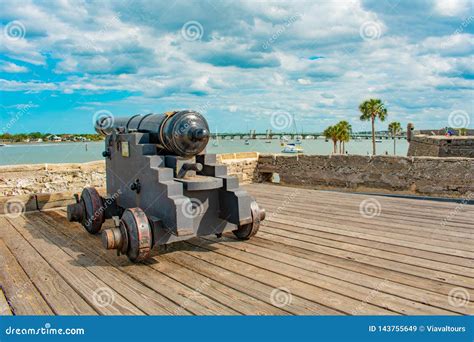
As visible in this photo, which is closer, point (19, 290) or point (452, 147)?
point (19, 290)

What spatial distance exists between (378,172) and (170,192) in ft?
16.0

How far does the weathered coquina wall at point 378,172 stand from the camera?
21.2ft

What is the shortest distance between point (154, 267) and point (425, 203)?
448 cm

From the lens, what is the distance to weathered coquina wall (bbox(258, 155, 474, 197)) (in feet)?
21.2

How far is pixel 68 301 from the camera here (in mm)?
2709

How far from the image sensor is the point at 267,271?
3.22 meters

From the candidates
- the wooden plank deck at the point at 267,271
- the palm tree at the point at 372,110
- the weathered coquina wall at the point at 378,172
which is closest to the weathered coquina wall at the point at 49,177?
the wooden plank deck at the point at 267,271

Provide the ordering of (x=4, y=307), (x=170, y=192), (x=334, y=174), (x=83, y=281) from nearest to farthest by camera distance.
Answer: (x=4, y=307) < (x=83, y=281) < (x=170, y=192) < (x=334, y=174)

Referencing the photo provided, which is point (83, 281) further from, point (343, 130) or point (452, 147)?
point (343, 130)

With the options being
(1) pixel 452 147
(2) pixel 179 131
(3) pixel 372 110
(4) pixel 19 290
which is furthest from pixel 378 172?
(3) pixel 372 110

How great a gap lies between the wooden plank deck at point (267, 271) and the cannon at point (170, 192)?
0.22 meters

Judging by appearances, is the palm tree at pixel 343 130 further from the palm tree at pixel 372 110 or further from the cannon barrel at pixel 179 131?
the cannon barrel at pixel 179 131

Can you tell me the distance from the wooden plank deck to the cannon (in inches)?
8.8

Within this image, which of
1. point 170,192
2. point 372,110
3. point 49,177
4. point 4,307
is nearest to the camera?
point 4,307
